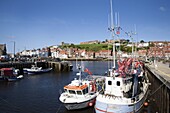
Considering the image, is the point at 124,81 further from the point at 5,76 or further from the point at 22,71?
the point at 22,71

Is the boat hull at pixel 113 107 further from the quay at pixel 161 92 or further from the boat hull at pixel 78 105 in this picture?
the boat hull at pixel 78 105

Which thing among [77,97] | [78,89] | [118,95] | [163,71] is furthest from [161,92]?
[163,71]

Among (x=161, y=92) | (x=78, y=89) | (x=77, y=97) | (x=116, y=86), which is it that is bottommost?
(x=77, y=97)

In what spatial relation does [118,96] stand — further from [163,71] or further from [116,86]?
[163,71]

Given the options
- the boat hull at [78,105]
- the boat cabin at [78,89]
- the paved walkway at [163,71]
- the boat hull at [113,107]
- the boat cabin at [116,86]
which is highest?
the paved walkway at [163,71]

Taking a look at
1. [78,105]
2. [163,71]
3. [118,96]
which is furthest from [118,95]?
[163,71]

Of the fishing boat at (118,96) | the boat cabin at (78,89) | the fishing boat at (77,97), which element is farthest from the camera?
the boat cabin at (78,89)

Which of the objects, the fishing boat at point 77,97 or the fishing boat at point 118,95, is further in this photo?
the fishing boat at point 77,97

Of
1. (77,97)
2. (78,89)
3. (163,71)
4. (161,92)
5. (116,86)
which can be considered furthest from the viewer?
(163,71)

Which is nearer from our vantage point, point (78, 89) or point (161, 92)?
point (161, 92)

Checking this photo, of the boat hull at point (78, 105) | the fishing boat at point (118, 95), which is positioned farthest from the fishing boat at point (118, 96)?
the boat hull at point (78, 105)

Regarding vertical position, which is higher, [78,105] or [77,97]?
[77,97]

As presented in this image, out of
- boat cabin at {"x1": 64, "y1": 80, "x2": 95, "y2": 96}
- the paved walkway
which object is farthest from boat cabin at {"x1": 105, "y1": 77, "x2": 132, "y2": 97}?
the paved walkway

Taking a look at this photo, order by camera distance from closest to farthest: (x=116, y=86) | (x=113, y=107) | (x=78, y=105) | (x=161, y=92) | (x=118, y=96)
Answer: (x=113, y=107) < (x=118, y=96) < (x=116, y=86) < (x=78, y=105) < (x=161, y=92)
